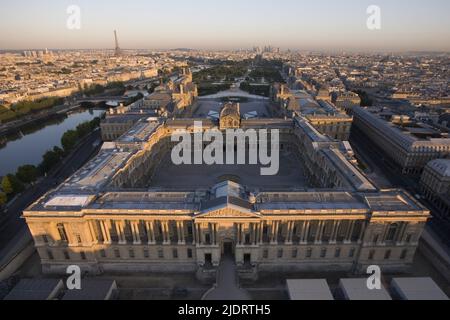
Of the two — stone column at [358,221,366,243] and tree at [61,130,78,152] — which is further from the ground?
stone column at [358,221,366,243]

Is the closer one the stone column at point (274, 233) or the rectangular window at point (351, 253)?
the stone column at point (274, 233)

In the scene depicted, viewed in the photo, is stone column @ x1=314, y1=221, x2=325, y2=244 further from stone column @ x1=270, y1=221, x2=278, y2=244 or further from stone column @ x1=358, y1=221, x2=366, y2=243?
stone column @ x1=270, y1=221, x2=278, y2=244

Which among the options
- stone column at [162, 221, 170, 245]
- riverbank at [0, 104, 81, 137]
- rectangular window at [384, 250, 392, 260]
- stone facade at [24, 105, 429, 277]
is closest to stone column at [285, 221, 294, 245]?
stone facade at [24, 105, 429, 277]

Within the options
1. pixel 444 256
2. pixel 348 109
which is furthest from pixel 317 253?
pixel 348 109

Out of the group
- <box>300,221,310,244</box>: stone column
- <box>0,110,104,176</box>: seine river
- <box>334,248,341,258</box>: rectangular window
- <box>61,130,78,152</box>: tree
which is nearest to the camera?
A: <box>300,221,310,244</box>: stone column

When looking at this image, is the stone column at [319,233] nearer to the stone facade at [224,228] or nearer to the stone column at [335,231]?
the stone facade at [224,228]

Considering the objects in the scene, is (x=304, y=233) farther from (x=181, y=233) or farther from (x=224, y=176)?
(x=224, y=176)

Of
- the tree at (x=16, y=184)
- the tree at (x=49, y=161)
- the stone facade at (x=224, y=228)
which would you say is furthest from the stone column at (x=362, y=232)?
the tree at (x=49, y=161)
